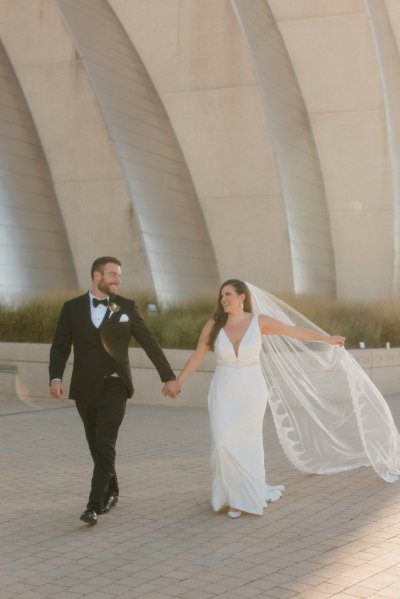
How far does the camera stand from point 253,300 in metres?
7.78

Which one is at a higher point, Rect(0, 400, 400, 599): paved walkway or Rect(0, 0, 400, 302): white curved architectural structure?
Rect(0, 0, 400, 302): white curved architectural structure

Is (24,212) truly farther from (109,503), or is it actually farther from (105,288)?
(109,503)

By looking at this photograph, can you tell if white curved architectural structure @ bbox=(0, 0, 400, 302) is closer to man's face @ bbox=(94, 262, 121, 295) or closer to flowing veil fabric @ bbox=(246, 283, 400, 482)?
flowing veil fabric @ bbox=(246, 283, 400, 482)

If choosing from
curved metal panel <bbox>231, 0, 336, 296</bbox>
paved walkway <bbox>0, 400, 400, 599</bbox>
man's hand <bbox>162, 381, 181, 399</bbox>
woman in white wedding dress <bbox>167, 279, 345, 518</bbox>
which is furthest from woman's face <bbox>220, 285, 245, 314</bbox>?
curved metal panel <bbox>231, 0, 336, 296</bbox>

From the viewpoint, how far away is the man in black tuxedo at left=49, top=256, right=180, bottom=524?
20.7ft

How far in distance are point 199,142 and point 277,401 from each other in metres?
14.0

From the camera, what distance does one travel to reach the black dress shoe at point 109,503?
6480 millimetres

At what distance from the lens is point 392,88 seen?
2583 cm

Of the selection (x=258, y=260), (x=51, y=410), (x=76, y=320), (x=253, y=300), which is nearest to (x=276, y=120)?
(x=258, y=260)

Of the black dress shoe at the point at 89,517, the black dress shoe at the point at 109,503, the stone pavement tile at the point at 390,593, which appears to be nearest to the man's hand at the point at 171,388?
the black dress shoe at the point at 109,503

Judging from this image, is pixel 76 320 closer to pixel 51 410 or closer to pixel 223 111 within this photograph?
pixel 51 410

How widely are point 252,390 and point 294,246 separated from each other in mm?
16428

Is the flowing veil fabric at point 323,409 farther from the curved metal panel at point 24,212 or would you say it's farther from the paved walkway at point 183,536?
the curved metal panel at point 24,212

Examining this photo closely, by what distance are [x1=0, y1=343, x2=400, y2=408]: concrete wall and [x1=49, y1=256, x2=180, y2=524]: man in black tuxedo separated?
24.5ft
